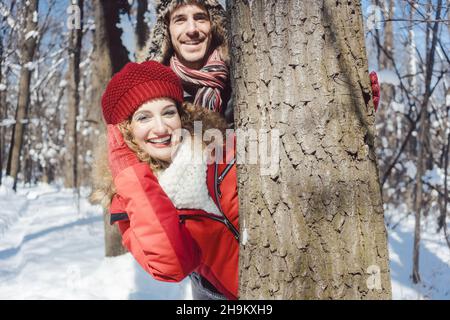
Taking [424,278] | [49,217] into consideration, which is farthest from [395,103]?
[49,217]

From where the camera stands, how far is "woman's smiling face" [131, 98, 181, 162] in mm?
1711

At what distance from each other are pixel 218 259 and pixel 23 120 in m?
10.3

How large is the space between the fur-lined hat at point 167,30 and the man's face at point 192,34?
0.08 ft

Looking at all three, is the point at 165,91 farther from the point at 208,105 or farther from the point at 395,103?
the point at 395,103

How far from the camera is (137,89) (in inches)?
68.3

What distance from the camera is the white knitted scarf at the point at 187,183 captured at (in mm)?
1611

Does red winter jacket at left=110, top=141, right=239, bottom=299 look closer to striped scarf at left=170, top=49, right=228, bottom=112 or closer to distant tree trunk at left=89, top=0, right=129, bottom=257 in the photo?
striped scarf at left=170, top=49, right=228, bottom=112

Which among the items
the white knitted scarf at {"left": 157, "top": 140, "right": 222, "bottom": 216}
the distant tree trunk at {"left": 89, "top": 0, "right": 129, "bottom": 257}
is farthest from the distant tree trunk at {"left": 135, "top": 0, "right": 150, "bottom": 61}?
the white knitted scarf at {"left": 157, "top": 140, "right": 222, "bottom": 216}

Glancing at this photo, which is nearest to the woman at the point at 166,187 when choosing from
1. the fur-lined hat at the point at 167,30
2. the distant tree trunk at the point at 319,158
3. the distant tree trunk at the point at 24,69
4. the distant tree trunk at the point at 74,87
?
the fur-lined hat at the point at 167,30

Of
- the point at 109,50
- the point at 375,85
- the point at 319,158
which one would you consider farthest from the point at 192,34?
Answer: the point at 109,50

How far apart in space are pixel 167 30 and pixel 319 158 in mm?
1191

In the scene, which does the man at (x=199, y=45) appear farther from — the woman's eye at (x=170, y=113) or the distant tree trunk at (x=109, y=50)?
the distant tree trunk at (x=109, y=50)

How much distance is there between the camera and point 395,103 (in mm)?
5547
